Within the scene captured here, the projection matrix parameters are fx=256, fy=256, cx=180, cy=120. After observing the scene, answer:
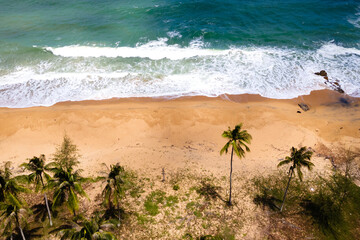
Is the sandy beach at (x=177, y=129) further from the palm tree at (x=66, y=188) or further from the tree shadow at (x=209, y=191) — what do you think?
the palm tree at (x=66, y=188)

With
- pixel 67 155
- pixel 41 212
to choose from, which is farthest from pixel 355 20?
pixel 41 212

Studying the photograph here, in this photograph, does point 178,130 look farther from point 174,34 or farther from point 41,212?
point 174,34

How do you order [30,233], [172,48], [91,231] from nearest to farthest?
[91,231]
[30,233]
[172,48]

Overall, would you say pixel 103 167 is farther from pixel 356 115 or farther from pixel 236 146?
pixel 356 115

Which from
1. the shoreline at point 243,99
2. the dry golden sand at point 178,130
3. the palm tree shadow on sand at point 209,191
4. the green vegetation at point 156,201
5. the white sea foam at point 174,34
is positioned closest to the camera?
the green vegetation at point 156,201

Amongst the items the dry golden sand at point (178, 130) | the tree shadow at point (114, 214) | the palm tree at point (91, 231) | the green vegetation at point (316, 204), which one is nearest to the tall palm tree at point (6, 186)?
the palm tree at point (91, 231)

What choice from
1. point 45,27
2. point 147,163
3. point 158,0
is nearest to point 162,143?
point 147,163

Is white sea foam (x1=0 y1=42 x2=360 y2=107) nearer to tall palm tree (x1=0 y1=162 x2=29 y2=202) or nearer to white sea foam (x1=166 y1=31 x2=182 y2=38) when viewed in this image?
white sea foam (x1=166 y1=31 x2=182 y2=38)
